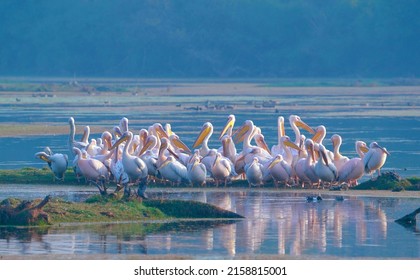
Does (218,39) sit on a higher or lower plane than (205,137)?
higher

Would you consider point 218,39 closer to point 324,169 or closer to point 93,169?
point 93,169

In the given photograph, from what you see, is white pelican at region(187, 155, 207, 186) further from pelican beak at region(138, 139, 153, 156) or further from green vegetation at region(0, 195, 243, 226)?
green vegetation at region(0, 195, 243, 226)

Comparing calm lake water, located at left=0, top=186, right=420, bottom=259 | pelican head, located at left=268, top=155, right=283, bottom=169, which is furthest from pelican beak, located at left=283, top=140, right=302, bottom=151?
calm lake water, located at left=0, top=186, right=420, bottom=259

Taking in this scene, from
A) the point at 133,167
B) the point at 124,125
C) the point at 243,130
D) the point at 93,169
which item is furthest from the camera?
the point at 243,130

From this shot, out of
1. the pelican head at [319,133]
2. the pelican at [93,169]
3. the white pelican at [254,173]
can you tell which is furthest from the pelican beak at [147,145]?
the pelican head at [319,133]

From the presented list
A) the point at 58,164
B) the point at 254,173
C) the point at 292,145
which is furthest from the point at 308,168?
the point at 58,164

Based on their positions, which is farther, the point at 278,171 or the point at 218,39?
the point at 218,39

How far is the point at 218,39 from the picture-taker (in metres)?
105

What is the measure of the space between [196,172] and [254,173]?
0.90 m

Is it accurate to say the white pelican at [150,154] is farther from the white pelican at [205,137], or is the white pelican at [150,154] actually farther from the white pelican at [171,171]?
the white pelican at [205,137]

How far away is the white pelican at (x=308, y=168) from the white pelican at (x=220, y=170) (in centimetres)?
108

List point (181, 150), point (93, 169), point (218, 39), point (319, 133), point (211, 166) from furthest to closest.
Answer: point (218, 39) → point (319, 133) → point (181, 150) → point (211, 166) → point (93, 169)

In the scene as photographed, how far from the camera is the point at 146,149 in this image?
21.7 m

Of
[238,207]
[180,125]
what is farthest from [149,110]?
[238,207]
